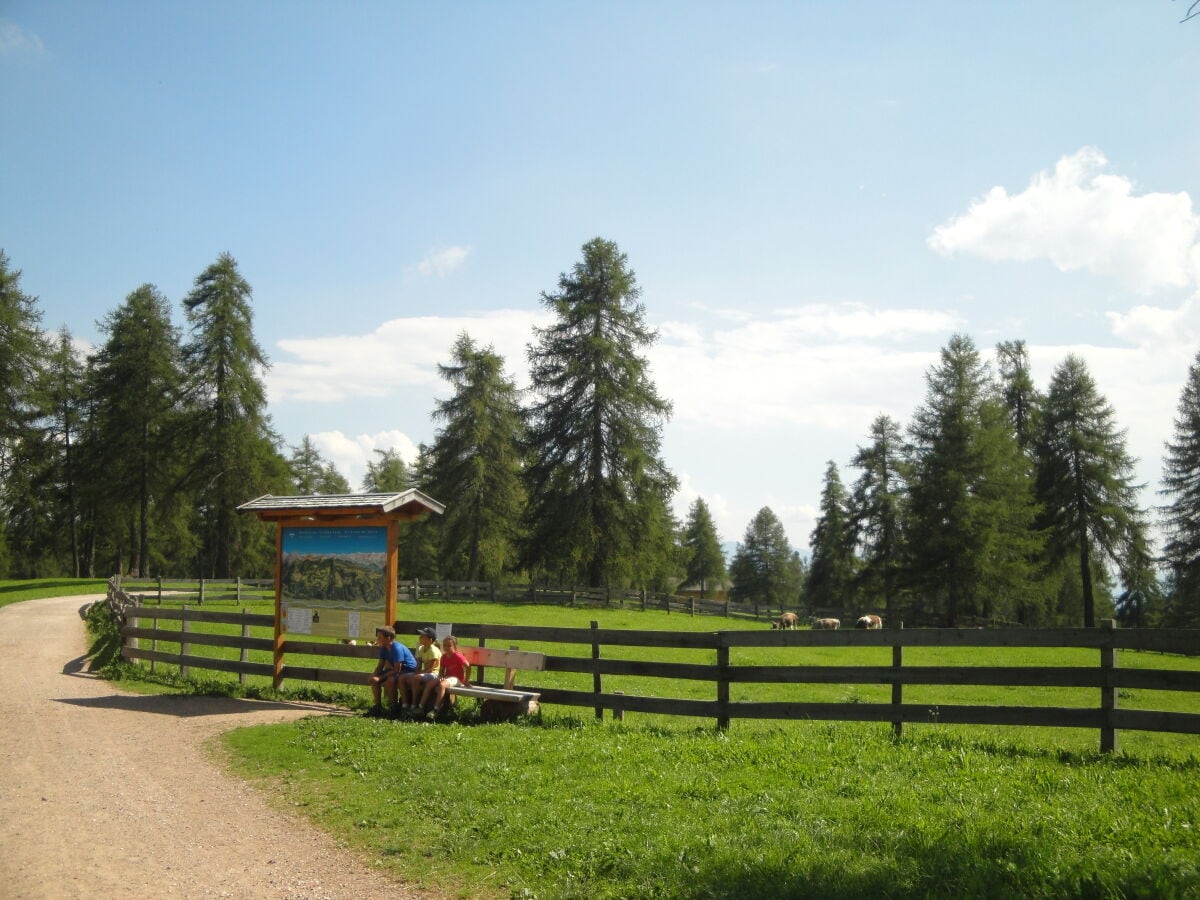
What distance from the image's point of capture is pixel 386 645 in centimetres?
1255

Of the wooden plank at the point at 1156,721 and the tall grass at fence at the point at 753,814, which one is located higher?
the wooden plank at the point at 1156,721

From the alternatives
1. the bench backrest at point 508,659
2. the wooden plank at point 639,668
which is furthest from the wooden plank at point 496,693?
the wooden plank at point 639,668

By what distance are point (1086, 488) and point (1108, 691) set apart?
143 feet

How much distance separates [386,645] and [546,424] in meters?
32.2

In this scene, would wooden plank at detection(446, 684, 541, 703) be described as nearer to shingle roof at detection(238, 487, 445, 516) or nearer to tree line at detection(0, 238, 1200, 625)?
shingle roof at detection(238, 487, 445, 516)

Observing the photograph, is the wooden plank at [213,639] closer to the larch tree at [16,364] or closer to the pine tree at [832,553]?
the larch tree at [16,364]

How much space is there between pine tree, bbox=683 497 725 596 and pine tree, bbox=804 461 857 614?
25052mm

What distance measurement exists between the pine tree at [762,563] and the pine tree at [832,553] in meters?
23.4

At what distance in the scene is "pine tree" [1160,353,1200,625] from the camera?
4209 cm

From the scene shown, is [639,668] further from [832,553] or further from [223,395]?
[832,553]

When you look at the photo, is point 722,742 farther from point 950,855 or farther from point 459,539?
point 459,539

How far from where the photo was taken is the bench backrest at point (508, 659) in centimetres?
1187

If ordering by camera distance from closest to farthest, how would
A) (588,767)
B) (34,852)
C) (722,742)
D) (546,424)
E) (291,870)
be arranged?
(291,870)
(34,852)
(588,767)
(722,742)
(546,424)

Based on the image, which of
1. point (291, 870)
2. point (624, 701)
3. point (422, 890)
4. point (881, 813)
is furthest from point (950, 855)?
point (624, 701)
